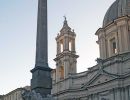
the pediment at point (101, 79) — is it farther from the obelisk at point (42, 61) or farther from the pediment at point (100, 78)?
the obelisk at point (42, 61)

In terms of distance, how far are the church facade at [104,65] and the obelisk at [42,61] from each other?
1734cm

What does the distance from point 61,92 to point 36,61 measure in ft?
79.5

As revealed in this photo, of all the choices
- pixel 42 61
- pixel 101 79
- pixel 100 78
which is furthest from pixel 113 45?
pixel 42 61

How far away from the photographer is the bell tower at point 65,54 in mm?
45094

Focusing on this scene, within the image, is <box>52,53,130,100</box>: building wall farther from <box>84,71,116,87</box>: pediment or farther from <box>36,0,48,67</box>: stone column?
A: <box>36,0,48,67</box>: stone column

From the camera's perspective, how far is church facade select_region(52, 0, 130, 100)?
37031 millimetres

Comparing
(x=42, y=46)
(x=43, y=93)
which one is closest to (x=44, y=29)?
(x=42, y=46)

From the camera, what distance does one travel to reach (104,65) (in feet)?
128

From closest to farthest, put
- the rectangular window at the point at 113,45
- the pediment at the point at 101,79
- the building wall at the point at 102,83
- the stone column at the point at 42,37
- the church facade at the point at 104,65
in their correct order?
the stone column at the point at 42,37, the building wall at the point at 102,83, the church facade at the point at 104,65, the pediment at the point at 101,79, the rectangular window at the point at 113,45

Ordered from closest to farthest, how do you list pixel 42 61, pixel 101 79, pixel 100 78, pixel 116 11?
pixel 42 61 < pixel 101 79 < pixel 100 78 < pixel 116 11

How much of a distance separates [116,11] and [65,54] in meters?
8.67

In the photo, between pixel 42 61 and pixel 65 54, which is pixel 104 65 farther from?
pixel 42 61

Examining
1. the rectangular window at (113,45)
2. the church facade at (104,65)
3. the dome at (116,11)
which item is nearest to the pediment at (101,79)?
the church facade at (104,65)

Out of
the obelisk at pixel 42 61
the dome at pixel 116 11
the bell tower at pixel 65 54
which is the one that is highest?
the dome at pixel 116 11
